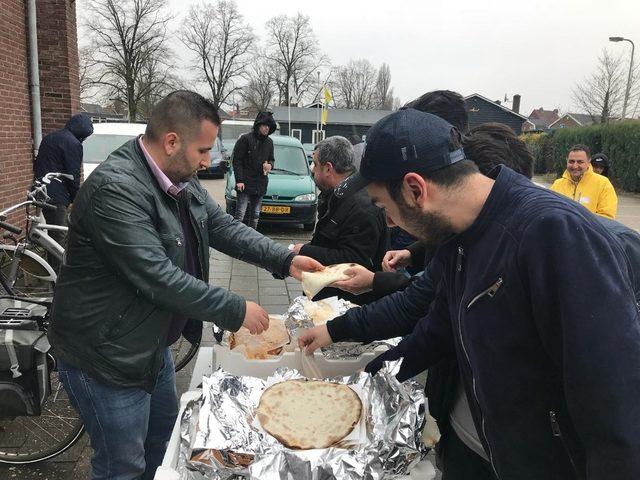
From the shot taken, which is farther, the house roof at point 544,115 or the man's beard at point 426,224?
the house roof at point 544,115

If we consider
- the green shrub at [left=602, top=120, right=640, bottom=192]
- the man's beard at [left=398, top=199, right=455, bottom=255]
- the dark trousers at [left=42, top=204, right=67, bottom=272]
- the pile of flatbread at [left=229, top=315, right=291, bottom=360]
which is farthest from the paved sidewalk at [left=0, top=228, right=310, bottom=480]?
the green shrub at [left=602, top=120, right=640, bottom=192]

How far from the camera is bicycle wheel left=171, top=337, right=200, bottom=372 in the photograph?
4.05 meters

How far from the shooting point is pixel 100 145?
11609 mm

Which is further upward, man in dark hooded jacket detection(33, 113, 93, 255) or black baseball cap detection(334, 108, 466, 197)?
black baseball cap detection(334, 108, 466, 197)

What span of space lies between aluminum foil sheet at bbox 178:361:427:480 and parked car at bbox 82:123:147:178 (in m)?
10.7

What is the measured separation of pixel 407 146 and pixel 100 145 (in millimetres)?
11756

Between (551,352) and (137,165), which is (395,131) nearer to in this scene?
(551,352)

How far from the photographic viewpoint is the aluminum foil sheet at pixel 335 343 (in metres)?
2.09

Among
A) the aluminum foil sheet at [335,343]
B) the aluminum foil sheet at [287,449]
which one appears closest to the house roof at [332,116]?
the aluminum foil sheet at [335,343]

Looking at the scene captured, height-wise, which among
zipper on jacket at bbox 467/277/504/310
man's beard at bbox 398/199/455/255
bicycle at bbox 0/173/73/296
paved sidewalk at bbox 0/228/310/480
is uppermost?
man's beard at bbox 398/199/455/255

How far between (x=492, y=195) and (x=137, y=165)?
127 centimetres

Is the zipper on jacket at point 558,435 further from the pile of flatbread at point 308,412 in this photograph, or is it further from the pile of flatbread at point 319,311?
the pile of flatbread at point 319,311

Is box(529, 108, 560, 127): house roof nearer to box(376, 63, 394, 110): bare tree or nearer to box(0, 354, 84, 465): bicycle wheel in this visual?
box(376, 63, 394, 110): bare tree

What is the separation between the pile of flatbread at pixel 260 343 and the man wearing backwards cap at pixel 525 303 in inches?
37.2
